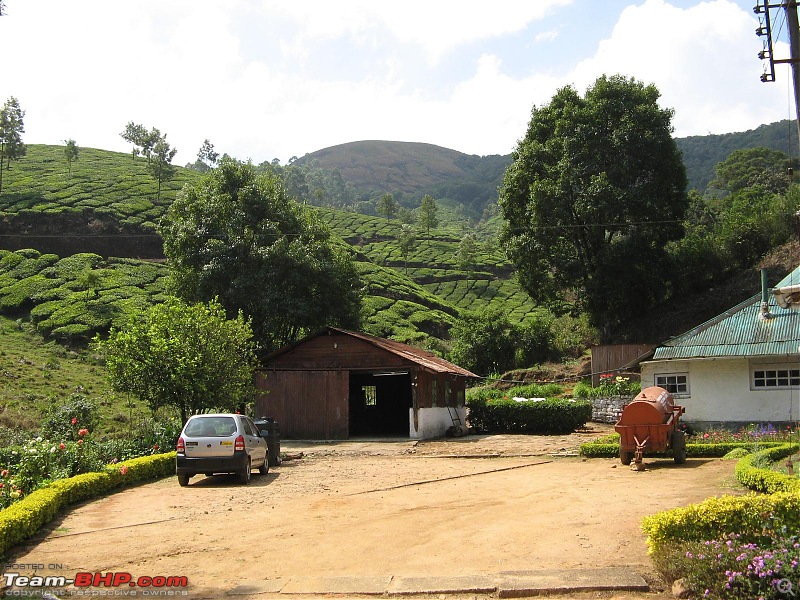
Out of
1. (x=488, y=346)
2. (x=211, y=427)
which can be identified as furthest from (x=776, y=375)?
(x=488, y=346)

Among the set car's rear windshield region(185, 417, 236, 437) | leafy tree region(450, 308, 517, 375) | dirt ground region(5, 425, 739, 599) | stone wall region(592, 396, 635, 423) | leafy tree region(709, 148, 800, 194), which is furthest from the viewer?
leafy tree region(709, 148, 800, 194)

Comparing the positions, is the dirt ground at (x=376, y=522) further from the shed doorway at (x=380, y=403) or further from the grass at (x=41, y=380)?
the shed doorway at (x=380, y=403)

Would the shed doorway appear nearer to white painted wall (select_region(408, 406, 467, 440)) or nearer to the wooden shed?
white painted wall (select_region(408, 406, 467, 440))

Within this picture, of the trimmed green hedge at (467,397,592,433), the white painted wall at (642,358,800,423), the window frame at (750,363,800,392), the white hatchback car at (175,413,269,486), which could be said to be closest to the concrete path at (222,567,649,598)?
the white hatchback car at (175,413,269,486)

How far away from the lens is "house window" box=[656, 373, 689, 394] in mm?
24875

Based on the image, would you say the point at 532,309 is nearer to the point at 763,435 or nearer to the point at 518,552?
the point at 763,435

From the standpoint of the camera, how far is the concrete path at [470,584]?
6.93 metres

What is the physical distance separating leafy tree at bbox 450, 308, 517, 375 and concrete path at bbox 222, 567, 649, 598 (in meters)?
41.0

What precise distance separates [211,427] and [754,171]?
95075mm

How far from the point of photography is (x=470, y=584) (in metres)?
7.16

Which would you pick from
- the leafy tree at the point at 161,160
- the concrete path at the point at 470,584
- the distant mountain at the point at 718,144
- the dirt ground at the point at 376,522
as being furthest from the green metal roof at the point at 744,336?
the distant mountain at the point at 718,144

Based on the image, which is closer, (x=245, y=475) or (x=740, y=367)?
(x=245, y=475)

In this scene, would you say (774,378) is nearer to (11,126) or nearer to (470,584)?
(470,584)

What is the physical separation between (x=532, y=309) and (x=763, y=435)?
2176 inches
